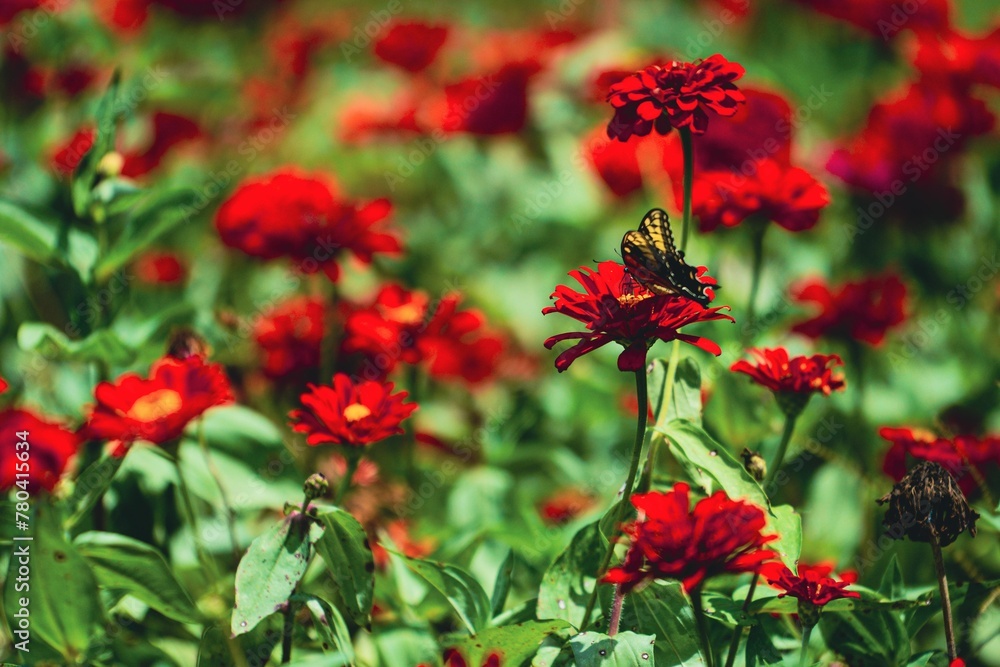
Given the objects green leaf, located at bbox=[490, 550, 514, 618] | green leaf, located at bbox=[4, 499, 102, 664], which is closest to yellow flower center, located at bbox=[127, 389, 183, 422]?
green leaf, located at bbox=[4, 499, 102, 664]

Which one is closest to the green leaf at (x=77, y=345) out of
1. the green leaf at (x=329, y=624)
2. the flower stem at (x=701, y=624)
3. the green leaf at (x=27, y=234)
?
the green leaf at (x=27, y=234)

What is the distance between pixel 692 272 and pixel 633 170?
3.79 ft

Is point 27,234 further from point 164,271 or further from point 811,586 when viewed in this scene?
point 811,586

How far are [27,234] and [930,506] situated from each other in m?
1.09

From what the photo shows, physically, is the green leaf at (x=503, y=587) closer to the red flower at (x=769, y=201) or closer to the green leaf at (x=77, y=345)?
the red flower at (x=769, y=201)

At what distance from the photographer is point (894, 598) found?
1.04 m

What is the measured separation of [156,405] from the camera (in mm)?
1104

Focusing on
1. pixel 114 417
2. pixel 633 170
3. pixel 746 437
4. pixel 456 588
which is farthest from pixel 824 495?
pixel 114 417

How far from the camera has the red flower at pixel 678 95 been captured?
932 millimetres

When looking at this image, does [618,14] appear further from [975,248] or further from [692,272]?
[692,272]

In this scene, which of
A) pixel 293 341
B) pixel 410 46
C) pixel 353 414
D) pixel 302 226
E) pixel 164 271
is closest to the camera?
pixel 353 414

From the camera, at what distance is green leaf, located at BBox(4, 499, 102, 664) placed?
3.36 feet

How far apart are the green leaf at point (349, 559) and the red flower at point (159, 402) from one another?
0.63ft

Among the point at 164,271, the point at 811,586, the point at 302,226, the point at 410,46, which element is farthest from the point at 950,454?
the point at 410,46
